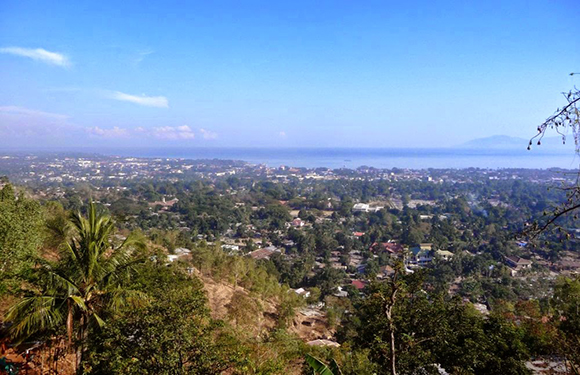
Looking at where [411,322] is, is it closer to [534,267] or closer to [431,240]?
[534,267]

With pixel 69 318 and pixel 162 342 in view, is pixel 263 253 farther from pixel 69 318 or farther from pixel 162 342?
pixel 162 342

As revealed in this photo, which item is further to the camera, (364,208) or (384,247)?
(364,208)

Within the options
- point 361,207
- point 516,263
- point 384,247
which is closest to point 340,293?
point 384,247

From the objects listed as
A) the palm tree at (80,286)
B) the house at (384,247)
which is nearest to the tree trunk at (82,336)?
the palm tree at (80,286)

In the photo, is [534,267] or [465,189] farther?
[465,189]

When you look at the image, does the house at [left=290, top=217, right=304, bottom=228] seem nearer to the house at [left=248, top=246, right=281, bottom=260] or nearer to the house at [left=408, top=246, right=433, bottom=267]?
the house at [left=248, top=246, right=281, bottom=260]

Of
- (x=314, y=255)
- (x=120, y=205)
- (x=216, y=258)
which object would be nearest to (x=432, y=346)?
(x=216, y=258)
